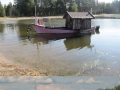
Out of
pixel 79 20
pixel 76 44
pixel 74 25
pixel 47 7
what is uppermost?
pixel 47 7

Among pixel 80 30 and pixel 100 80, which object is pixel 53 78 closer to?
pixel 100 80

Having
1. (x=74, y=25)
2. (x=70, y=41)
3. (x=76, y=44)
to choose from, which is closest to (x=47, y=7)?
(x=74, y=25)

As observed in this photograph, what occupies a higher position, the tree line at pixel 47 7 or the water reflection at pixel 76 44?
the tree line at pixel 47 7

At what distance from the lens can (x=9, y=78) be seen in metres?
5.25

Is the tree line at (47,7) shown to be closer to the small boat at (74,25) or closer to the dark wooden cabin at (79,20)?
the small boat at (74,25)

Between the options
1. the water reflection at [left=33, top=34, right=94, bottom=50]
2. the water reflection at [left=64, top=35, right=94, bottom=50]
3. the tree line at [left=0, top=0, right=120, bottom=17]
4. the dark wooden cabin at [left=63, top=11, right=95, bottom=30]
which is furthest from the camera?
the tree line at [left=0, top=0, right=120, bottom=17]

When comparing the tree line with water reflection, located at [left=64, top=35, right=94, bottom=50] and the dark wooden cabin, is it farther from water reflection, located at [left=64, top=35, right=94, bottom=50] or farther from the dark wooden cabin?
water reflection, located at [left=64, top=35, right=94, bottom=50]

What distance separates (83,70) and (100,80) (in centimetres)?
366

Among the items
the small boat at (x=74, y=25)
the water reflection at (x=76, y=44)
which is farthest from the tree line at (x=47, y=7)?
the water reflection at (x=76, y=44)

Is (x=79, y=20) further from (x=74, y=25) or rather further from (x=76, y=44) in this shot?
(x=76, y=44)

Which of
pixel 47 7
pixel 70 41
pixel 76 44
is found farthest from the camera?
pixel 47 7

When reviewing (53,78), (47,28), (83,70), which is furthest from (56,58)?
(47,28)

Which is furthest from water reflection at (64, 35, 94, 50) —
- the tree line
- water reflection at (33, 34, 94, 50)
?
the tree line

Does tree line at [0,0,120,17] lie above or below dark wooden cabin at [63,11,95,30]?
above
